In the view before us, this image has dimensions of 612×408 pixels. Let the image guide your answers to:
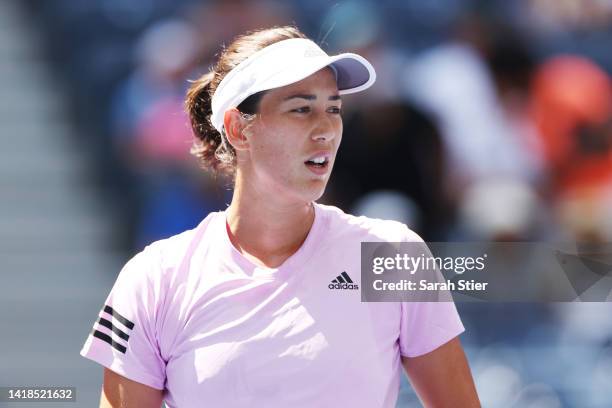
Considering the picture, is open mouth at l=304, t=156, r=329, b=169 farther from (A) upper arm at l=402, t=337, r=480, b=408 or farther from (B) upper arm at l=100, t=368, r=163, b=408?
(B) upper arm at l=100, t=368, r=163, b=408

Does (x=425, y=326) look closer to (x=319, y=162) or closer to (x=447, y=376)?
(x=447, y=376)

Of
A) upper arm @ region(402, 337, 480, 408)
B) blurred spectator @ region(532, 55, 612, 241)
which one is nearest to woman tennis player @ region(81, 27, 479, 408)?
upper arm @ region(402, 337, 480, 408)

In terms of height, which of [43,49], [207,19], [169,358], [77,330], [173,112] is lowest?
[169,358]

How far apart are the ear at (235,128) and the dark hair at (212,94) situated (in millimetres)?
16

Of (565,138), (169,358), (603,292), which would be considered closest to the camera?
(169,358)

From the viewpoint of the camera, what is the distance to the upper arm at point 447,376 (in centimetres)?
185

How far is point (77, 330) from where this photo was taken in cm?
388

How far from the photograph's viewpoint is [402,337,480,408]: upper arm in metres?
1.85

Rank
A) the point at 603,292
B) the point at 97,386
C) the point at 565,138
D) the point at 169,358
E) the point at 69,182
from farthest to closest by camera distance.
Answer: the point at 69,182, the point at 565,138, the point at 97,386, the point at 603,292, the point at 169,358

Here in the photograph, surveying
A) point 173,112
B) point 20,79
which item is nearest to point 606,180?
point 173,112

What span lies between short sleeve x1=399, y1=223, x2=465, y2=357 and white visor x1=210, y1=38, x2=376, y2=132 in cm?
44

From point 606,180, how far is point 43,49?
2.43 meters

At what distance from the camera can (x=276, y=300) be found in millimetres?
1840

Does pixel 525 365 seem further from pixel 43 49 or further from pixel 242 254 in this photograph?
pixel 43 49
